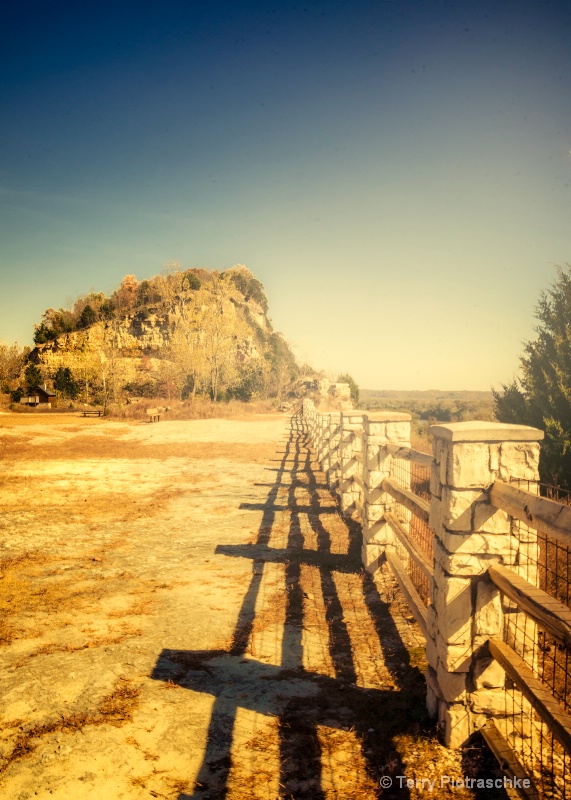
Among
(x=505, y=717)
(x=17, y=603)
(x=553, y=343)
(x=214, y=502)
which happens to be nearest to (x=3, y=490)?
(x=214, y=502)

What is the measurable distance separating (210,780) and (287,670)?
4.30 feet

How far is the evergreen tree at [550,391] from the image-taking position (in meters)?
11.5

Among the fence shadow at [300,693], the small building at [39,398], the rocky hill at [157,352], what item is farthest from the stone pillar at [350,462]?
the small building at [39,398]

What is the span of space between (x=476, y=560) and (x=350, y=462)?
5.46 metres

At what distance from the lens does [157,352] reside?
60.4m

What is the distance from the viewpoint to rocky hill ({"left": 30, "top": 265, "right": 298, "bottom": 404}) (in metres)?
45.9

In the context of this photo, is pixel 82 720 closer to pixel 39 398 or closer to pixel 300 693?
pixel 300 693

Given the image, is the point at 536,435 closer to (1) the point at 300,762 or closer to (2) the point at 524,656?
(2) the point at 524,656

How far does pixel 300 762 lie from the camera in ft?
9.31

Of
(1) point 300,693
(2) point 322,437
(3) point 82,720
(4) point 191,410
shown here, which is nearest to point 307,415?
(2) point 322,437

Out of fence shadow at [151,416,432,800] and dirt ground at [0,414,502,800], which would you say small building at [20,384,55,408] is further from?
fence shadow at [151,416,432,800]

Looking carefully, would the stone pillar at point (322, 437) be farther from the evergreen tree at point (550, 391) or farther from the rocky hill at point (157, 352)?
the rocky hill at point (157, 352)

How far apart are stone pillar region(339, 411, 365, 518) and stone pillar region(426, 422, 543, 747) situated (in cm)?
530

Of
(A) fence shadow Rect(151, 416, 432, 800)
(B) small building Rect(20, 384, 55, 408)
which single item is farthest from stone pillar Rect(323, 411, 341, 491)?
(B) small building Rect(20, 384, 55, 408)
